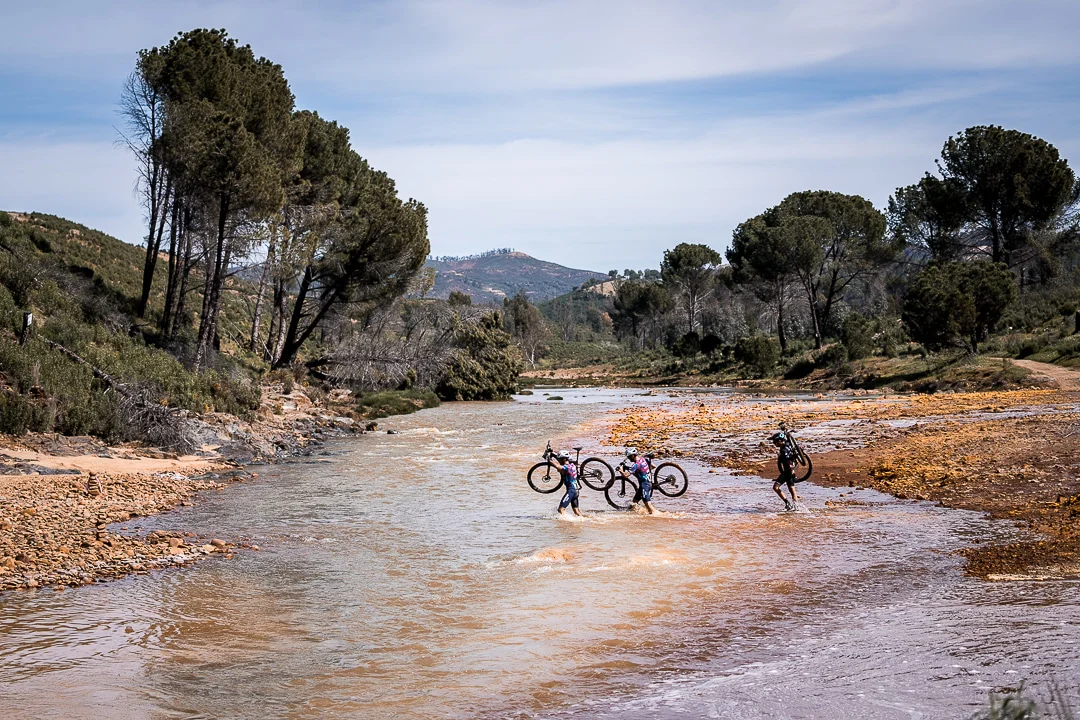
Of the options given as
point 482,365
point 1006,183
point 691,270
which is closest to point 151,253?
point 482,365

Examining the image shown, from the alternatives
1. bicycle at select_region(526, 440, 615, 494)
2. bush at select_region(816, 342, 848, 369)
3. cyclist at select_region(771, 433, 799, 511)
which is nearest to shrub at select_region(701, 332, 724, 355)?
bush at select_region(816, 342, 848, 369)

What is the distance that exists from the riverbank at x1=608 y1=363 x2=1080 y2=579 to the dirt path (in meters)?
0.04

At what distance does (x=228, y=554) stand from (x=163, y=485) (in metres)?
5.83

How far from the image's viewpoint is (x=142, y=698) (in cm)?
731


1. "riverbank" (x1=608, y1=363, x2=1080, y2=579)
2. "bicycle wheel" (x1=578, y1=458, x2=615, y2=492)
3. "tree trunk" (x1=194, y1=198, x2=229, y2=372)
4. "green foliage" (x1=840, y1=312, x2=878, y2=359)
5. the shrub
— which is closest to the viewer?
"riverbank" (x1=608, y1=363, x2=1080, y2=579)

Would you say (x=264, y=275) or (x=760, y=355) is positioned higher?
(x=264, y=275)

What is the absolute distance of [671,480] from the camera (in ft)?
56.9

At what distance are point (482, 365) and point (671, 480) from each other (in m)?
35.6

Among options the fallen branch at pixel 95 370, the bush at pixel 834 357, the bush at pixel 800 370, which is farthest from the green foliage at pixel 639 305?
the fallen branch at pixel 95 370

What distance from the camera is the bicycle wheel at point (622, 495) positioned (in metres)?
16.5

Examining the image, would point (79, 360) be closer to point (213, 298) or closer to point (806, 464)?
point (213, 298)

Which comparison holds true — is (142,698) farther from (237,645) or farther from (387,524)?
(387,524)

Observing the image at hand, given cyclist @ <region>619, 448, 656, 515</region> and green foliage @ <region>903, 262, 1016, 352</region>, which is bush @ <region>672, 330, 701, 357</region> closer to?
green foliage @ <region>903, 262, 1016, 352</region>

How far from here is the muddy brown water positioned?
23.6 ft
